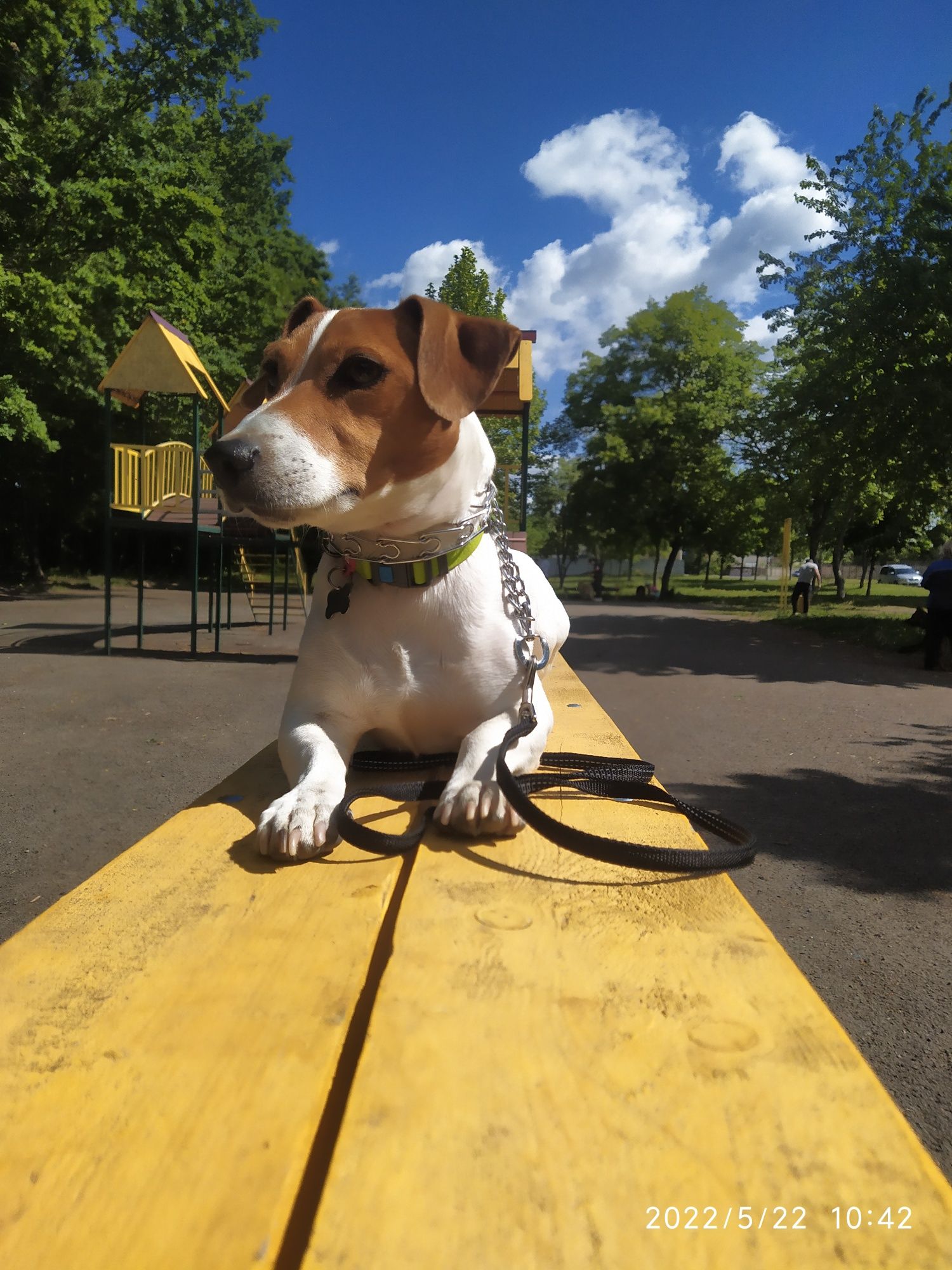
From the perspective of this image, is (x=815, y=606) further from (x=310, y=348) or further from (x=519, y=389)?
(x=310, y=348)

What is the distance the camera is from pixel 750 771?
19.4 feet

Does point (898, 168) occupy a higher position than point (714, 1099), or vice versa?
point (898, 168)

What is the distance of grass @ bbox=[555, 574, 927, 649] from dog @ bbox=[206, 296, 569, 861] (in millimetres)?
13813

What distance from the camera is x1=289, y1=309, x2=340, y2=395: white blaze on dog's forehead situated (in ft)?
5.09

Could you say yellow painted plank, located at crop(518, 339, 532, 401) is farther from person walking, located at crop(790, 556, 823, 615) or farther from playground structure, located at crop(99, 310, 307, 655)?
person walking, located at crop(790, 556, 823, 615)

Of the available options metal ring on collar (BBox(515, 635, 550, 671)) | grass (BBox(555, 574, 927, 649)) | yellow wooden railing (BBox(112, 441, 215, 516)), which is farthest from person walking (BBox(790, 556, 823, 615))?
metal ring on collar (BBox(515, 635, 550, 671))

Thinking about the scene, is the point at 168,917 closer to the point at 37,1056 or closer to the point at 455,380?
the point at 37,1056

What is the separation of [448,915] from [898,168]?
16939 mm

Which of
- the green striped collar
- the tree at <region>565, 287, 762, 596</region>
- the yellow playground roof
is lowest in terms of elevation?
the green striped collar

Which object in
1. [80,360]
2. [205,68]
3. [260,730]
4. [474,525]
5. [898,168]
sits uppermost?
[205,68]

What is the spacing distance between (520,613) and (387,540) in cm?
37

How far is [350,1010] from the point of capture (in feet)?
3.01

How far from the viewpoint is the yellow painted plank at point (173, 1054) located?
649 millimetres

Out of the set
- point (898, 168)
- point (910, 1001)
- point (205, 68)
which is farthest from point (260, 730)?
point (205, 68)
